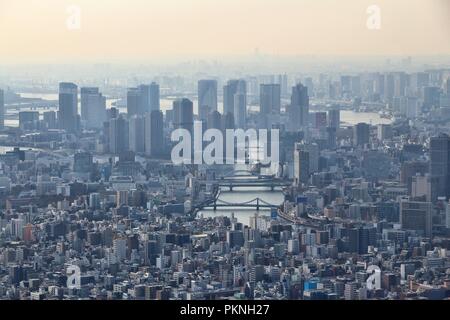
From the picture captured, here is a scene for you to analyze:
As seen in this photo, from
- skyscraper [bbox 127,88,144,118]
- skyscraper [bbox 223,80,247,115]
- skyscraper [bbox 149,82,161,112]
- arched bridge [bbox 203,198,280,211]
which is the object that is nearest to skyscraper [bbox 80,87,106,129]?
skyscraper [bbox 127,88,144,118]

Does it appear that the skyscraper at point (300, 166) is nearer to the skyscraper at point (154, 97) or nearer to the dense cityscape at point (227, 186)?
the dense cityscape at point (227, 186)

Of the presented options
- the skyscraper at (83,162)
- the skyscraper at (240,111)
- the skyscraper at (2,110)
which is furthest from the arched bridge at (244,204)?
the skyscraper at (2,110)

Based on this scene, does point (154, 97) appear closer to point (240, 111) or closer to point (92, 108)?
point (92, 108)

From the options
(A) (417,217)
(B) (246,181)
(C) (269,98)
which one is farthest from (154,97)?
(A) (417,217)

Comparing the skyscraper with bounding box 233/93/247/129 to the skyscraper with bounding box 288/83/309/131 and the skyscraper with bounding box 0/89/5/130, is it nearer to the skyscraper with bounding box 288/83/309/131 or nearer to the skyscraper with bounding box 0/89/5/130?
the skyscraper with bounding box 288/83/309/131

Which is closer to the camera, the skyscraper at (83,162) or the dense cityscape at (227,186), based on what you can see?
the dense cityscape at (227,186)
